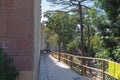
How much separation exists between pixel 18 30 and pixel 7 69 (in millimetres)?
1002

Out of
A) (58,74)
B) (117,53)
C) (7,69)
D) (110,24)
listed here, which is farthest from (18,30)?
(58,74)

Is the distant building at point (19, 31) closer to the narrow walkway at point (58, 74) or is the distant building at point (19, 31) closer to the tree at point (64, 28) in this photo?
the narrow walkway at point (58, 74)

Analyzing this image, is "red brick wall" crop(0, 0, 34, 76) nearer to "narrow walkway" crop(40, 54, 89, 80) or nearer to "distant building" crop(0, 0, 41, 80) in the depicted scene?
"distant building" crop(0, 0, 41, 80)

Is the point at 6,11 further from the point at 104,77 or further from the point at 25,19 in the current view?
the point at 104,77

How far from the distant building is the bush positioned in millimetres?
355

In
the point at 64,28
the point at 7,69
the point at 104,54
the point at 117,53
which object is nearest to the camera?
the point at 7,69

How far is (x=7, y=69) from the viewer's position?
6008 mm

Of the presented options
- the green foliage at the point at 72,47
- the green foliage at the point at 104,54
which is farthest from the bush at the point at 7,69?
the green foliage at the point at 72,47

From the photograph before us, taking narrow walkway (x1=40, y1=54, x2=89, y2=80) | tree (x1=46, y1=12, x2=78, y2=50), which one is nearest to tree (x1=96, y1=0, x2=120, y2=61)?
narrow walkway (x1=40, y1=54, x2=89, y2=80)

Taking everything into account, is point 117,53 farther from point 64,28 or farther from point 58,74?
point 64,28

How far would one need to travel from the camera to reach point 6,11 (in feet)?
22.0

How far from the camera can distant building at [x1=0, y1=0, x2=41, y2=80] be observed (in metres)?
6.64

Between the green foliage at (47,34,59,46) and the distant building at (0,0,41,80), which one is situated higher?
the distant building at (0,0,41,80)

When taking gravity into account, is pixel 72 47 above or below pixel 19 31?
below
